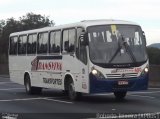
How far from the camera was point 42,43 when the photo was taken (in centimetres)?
2330

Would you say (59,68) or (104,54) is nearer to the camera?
(104,54)

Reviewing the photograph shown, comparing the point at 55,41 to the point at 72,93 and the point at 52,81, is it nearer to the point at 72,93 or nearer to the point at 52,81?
the point at 52,81

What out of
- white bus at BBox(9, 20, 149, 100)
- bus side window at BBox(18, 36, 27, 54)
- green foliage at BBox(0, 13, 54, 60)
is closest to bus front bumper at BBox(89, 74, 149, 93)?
white bus at BBox(9, 20, 149, 100)

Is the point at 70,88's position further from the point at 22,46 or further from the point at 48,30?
the point at 22,46

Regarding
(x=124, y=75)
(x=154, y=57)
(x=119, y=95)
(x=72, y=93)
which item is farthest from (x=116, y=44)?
(x=154, y=57)

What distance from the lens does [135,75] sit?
19.1 meters

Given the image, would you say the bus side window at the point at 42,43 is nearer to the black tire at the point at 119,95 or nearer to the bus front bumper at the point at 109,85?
the black tire at the point at 119,95


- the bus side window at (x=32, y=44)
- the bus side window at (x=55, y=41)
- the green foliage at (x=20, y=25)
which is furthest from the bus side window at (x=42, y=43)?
the green foliage at (x=20, y=25)

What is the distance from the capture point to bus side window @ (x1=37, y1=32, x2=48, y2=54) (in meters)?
23.0

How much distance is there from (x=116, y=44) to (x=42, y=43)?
5.23 meters

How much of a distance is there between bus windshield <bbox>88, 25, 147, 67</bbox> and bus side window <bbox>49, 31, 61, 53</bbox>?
2793mm

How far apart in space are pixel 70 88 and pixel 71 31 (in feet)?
7.26

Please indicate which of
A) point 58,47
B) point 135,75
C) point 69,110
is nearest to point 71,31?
point 58,47

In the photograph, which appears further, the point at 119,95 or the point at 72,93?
the point at 119,95
